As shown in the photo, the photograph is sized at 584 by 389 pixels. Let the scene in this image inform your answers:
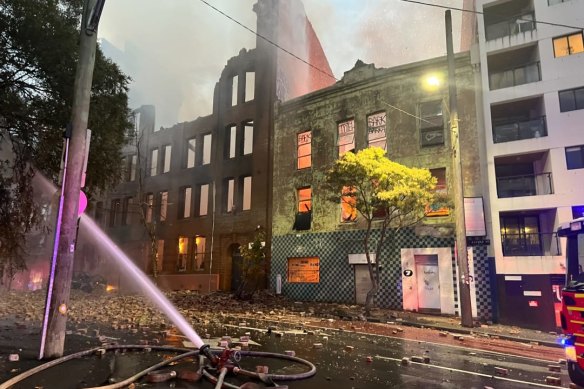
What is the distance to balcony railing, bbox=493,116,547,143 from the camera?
1873cm

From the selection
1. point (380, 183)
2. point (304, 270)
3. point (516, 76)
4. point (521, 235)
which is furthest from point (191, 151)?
point (521, 235)

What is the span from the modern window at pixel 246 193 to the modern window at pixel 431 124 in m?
12.8

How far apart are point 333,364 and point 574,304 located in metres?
4.04

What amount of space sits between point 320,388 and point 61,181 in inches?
238

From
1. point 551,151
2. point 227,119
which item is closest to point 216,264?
point 227,119

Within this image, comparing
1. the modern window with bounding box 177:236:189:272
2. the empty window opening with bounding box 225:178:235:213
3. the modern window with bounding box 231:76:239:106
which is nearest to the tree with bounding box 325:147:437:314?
the empty window opening with bounding box 225:178:235:213

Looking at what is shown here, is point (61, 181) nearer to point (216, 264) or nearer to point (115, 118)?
point (115, 118)

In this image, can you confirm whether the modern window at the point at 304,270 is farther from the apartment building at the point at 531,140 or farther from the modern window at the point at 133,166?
the modern window at the point at 133,166

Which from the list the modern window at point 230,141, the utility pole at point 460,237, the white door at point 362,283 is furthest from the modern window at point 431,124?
the modern window at point 230,141

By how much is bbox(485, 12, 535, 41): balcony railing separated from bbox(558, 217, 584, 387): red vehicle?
55.4 feet

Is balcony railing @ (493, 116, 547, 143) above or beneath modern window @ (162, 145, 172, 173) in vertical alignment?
beneath

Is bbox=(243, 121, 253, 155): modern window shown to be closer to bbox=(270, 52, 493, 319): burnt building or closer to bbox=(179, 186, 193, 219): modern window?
bbox=(270, 52, 493, 319): burnt building

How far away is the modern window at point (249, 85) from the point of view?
29938mm

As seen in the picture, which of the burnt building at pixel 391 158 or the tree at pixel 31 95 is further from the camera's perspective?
the burnt building at pixel 391 158
